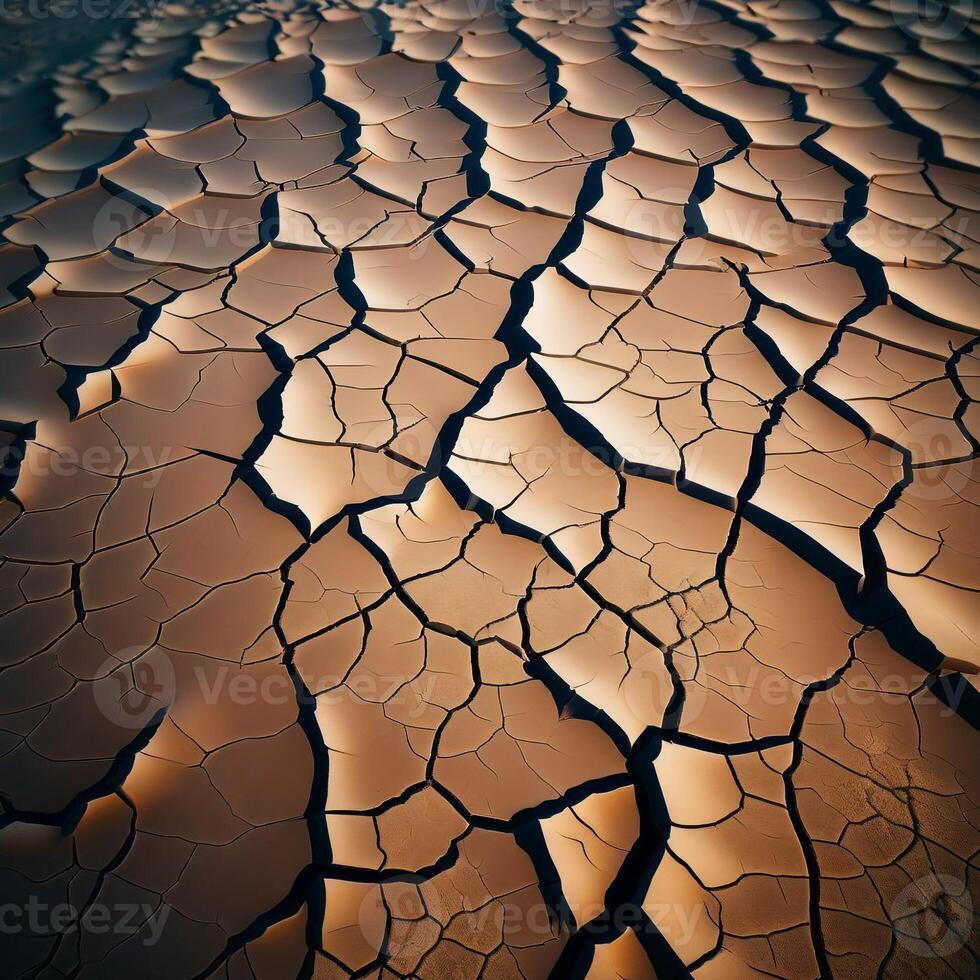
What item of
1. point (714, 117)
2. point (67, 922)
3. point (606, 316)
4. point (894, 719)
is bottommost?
point (67, 922)

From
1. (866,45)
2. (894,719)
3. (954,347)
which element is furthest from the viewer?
(866,45)

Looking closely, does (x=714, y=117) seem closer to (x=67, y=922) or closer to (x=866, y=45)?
(x=866, y=45)

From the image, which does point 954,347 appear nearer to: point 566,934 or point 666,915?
point 666,915

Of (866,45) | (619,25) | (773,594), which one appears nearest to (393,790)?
(773,594)

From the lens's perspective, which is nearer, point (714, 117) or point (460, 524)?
point (460, 524)

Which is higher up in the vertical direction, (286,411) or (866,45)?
(866,45)

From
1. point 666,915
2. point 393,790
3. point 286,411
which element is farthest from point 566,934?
point 286,411

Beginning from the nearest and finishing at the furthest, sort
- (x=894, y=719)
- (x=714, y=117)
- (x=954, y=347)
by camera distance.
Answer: (x=894, y=719) < (x=954, y=347) < (x=714, y=117)
